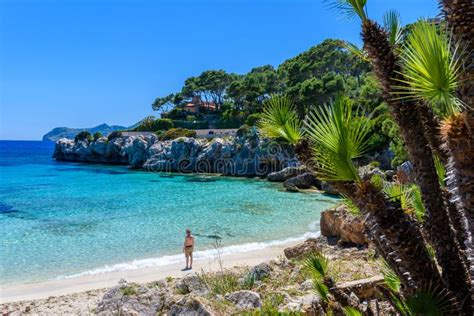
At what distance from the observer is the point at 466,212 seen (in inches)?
85.7

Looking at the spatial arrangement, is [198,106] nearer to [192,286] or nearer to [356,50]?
[192,286]

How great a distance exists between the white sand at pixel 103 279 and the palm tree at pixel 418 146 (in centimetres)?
881

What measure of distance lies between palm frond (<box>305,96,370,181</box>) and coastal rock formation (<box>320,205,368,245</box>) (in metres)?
8.19

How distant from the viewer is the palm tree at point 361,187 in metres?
2.43

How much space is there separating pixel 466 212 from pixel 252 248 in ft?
43.8

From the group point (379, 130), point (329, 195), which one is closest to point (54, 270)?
point (329, 195)

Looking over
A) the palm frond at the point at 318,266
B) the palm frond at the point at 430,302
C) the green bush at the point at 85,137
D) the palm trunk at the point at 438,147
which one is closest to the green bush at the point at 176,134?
the green bush at the point at 85,137

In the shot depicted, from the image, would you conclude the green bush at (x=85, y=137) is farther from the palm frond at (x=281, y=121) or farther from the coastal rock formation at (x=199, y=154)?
the palm frond at (x=281, y=121)

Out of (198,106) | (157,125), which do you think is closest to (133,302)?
(157,125)

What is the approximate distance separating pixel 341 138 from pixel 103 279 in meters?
11.5

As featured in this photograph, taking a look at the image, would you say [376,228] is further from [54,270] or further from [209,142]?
[209,142]

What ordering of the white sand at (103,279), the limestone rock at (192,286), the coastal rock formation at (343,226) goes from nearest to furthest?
the limestone rock at (192,286) → the white sand at (103,279) → the coastal rock formation at (343,226)

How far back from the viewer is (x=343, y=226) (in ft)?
38.5

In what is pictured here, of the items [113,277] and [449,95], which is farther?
[113,277]
